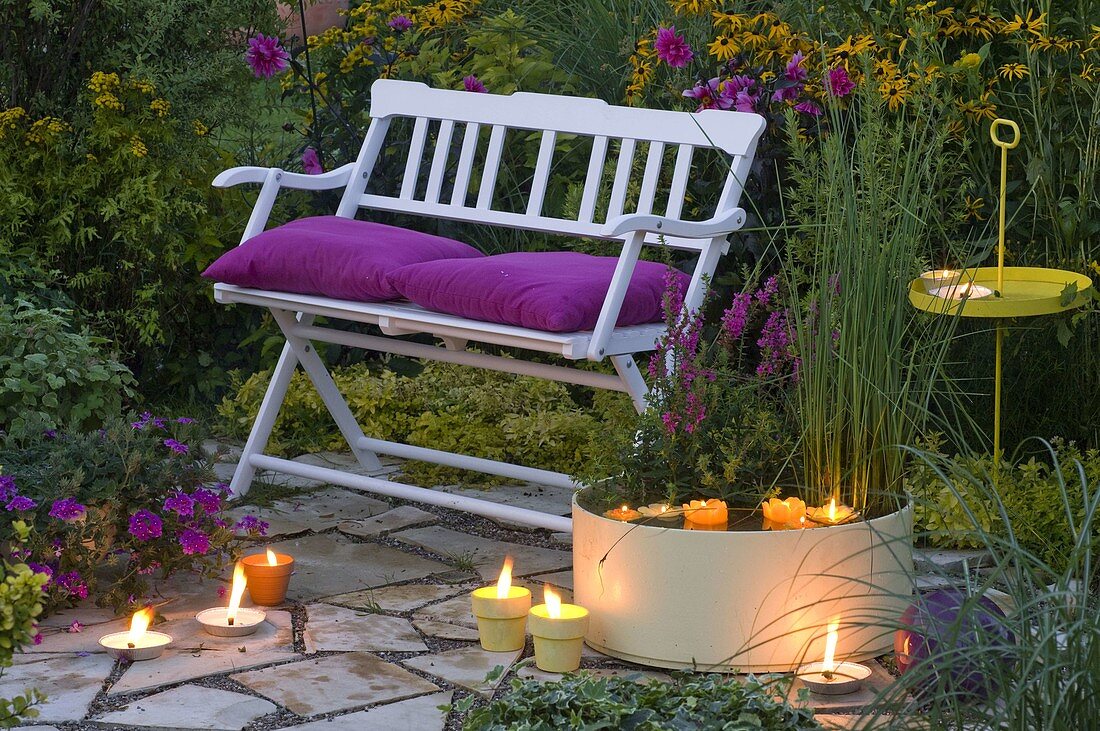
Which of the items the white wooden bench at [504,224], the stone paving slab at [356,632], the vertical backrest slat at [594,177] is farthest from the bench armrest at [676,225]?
the stone paving slab at [356,632]

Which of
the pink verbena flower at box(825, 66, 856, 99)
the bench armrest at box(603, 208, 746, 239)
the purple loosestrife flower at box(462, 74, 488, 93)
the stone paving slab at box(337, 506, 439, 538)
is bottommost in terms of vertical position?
the stone paving slab at box(337, 506, 439, 538)

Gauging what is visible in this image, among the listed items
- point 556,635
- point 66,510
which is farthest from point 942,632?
point 66,510

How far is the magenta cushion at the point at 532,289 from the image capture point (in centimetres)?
315

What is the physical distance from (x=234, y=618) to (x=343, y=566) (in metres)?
0.55

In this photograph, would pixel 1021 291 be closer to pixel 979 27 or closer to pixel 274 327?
pixel 979 27

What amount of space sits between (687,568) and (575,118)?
1542 millimetres

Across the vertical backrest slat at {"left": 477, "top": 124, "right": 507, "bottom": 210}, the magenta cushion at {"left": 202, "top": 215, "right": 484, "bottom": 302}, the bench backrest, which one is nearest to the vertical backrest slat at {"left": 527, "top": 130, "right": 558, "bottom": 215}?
the bench backrest

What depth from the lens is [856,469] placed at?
2773 mm

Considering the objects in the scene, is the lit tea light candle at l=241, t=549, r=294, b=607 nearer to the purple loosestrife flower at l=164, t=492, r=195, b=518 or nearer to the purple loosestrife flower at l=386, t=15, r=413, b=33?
Result: the purple loosestrife flower at l=164, t=492, r=195, b=518

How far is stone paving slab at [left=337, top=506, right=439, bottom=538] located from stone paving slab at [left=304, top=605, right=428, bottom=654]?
63 centimetres

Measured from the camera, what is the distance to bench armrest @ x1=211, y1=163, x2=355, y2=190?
3885 millimetres

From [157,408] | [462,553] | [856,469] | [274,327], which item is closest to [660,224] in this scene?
[856,469]

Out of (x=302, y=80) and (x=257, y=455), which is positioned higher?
(x=302, y=80)

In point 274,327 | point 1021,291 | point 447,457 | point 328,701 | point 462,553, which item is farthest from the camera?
point 274,327
